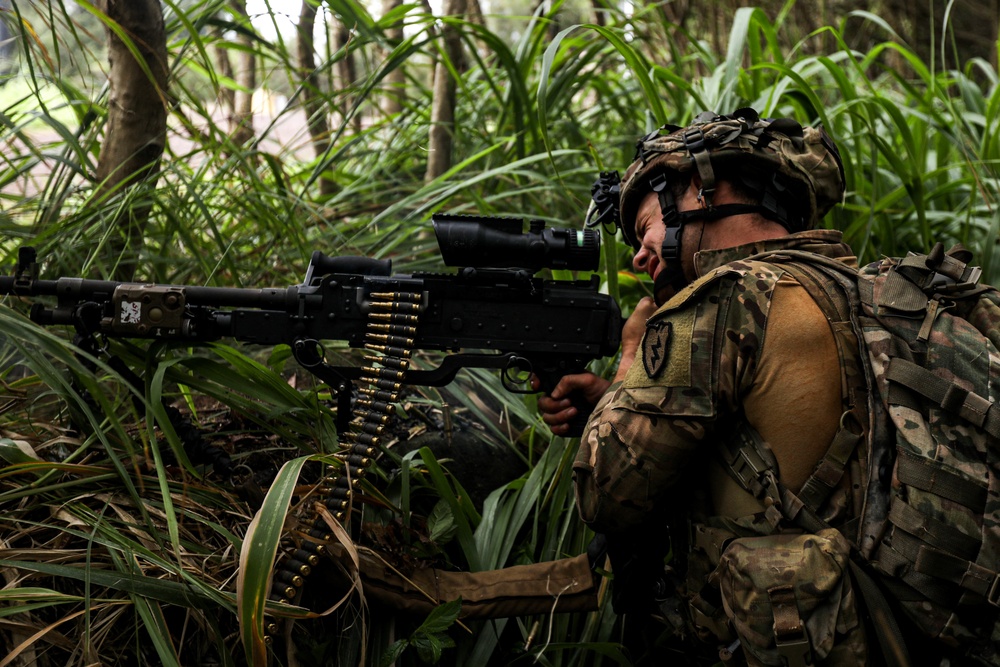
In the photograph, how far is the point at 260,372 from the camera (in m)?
2.89

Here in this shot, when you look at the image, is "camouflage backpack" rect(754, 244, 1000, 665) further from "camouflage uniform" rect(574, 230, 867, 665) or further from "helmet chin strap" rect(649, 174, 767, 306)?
"helmet chin strap" rect(649, 174, 767, 306)

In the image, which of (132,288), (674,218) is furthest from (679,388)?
(132,288)

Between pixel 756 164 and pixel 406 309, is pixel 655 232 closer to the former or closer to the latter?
pixel 756 164

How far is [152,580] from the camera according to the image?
229 cm

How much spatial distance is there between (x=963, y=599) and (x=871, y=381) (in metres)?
0.55

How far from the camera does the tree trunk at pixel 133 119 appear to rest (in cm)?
338

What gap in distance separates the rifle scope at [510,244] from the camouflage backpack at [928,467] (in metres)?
0.87

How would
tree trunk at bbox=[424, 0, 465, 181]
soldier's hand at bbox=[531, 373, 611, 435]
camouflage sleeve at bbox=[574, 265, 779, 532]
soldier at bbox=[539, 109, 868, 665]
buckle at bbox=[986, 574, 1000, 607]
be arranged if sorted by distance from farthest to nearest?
1. tree trunk at bbox=[424, 0, 465, 181]
2. soldier's hand at bbox=[531, 373, 611, 435]
3. camouflage sleeve at bbox=[574, 265, 779, 532]
4. soldier at bbox=[539, 109, 868, 665]
5. buckle at bbox=[986, 574, 1000, 607]

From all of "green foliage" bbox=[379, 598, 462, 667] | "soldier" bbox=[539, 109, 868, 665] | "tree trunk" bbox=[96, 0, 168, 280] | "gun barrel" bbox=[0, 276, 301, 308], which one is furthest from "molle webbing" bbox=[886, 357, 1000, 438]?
"tree trunk" bbox=[96, 0, 168, 280]

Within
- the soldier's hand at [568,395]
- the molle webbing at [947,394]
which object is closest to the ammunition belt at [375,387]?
the soldier's hand at [568,395]

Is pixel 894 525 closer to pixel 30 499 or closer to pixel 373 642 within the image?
pixel 373 642

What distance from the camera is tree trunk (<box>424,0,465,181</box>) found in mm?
4309

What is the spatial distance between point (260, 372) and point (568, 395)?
1.05 m

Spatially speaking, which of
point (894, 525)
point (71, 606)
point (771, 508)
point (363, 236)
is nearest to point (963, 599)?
point (894, 525)
